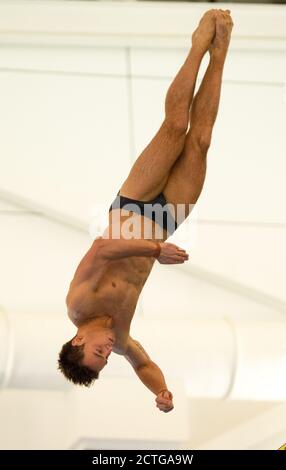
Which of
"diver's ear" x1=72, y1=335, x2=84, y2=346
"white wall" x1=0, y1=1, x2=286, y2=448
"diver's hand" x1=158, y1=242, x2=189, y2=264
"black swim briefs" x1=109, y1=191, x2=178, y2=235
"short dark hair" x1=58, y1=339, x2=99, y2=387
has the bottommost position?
"short dark hair" x1=58, y1=339, x2=99, y2=387

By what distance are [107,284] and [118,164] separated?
4.87 feet

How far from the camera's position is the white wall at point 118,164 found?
626cm

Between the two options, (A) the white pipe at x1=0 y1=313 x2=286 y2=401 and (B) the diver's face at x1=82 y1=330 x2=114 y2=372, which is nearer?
(B) the diver's face at x1=82 y1=330 x2=114 y2=372

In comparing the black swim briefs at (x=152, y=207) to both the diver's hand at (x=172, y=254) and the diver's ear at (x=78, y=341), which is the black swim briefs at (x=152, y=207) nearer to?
the diver's hand at (x=172, y=254)

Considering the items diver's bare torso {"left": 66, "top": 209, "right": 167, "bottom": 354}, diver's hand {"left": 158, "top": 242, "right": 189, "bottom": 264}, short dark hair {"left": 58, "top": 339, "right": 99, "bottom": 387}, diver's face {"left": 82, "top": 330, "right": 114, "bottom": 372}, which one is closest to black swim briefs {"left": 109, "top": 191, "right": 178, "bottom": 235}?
diver's bare torso {"left": 66, "top": 209, "right": 167, "bottom": 354}

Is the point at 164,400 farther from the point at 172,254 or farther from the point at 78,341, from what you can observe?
the point at 172,254

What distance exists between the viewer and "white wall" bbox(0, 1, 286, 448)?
6.26 metres

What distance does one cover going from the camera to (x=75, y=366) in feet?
17.1

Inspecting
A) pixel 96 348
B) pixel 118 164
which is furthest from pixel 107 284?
pixel 118 164

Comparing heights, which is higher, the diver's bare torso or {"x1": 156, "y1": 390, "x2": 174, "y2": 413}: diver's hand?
the diver's bare torso

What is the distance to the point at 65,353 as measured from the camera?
17.3 ft

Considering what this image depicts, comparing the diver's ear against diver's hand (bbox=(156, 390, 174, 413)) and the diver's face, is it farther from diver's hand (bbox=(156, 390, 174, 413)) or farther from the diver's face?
diver's hand (bbox=(156, 390, 174, 413))

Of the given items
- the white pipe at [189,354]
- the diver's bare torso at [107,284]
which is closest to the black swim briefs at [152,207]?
the diver's bare torso at [107,284]

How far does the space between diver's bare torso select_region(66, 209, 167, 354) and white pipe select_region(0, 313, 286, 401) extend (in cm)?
71
